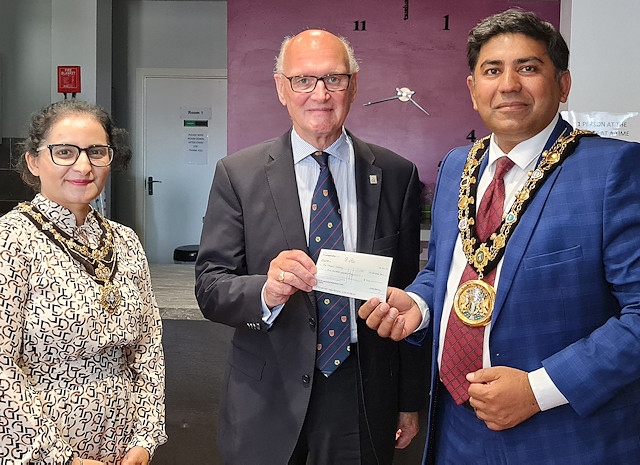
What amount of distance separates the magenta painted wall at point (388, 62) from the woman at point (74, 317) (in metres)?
5.45

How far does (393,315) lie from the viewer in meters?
1.83

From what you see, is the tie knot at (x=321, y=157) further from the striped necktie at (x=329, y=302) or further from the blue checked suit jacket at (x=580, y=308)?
the blue checked suit jacket at (x=580, y=308)

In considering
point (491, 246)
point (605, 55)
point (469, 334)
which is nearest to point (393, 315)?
point (469, 334)

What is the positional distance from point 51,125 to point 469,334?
1.21 m

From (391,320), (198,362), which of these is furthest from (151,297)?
(198,362)

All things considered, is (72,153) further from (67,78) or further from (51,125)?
(67,78)

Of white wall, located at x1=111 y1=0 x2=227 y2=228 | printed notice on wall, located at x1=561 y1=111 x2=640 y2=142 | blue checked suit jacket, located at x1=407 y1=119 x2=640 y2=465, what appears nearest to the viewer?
blue checked suit jacket, located at x1=407 y1=119 x2=640 y2=465

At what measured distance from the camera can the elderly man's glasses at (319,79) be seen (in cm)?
204

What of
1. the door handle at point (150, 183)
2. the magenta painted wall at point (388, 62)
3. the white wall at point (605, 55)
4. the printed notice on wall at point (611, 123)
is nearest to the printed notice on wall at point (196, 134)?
the door handle at point (150, 183)

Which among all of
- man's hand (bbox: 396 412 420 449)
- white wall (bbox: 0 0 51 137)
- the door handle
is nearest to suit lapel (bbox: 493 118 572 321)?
man's hand (bbox: 396 412 420 449)

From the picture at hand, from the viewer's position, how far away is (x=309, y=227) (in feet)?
6.74

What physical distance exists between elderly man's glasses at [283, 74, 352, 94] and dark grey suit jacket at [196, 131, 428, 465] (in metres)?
0.19

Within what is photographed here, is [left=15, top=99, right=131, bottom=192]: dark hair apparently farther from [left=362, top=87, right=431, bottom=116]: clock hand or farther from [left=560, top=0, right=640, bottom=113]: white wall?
[left=362, top=87, right=431, bottom=116]: clock hand

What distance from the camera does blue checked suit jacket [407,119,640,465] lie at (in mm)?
1476
